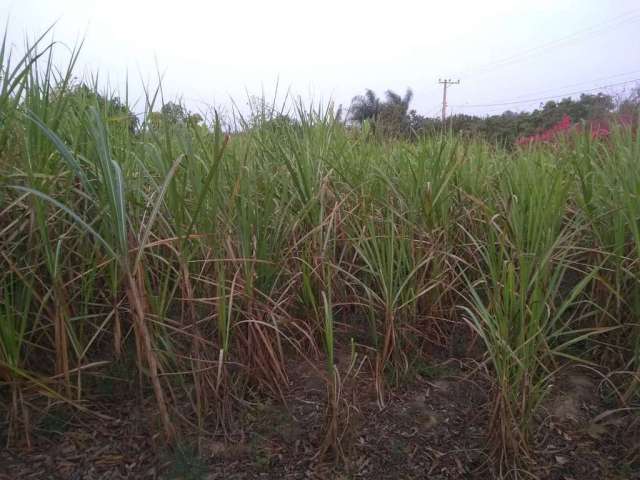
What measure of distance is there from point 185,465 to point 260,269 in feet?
2.36

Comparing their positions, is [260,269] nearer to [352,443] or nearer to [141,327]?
[141,327]

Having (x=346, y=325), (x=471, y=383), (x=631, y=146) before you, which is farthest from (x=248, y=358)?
(x=631, y=146)

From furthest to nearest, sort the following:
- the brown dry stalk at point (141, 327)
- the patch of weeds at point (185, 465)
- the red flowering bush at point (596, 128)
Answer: the red flowering bush at point (596, 128), the patch of weeds at point (185, 465), the brown dry stalk at point (141, 327)

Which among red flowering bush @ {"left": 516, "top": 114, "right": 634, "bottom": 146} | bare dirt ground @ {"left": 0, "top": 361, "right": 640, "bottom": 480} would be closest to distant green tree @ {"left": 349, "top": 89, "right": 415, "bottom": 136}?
red flowering bush @ {"left": 516, "top": 114, "right": 634, "bottom": 146}

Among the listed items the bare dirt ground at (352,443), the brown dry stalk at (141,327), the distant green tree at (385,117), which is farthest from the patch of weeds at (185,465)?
the distant green tree at (385,117)

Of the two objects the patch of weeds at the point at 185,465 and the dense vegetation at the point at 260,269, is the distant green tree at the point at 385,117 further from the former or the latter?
the patch of weeds at the point at 185,465

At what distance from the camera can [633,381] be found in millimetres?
1760

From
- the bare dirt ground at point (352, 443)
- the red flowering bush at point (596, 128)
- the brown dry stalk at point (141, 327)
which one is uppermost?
the red flowering bush at point (596, 128)

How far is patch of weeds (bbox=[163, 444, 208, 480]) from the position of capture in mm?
1613

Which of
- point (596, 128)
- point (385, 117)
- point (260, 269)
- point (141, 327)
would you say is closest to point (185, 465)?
point (141, 327)

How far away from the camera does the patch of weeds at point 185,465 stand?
63.5 inches

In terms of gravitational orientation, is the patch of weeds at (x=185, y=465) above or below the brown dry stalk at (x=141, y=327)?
below

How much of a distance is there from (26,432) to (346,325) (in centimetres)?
118

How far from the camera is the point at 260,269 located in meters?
1.94
